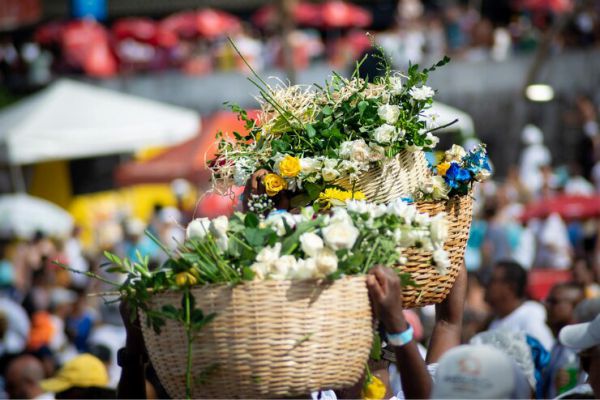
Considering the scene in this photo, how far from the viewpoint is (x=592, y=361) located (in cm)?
464

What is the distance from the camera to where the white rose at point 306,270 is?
365cm

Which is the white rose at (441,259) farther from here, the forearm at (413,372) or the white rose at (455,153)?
the white rose at (455,153)

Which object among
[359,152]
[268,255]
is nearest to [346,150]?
[359,152]

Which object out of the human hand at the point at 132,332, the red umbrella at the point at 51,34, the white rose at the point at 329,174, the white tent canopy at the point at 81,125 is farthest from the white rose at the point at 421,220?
the red umbrella at the point at 51,34

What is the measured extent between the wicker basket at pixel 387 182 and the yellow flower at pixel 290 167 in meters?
0.18

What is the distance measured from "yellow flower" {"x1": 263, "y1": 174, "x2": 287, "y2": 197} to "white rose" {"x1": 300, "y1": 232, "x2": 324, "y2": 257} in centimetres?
61

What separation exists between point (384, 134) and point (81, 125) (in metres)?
13.0

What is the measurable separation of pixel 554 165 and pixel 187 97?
7.35 metres

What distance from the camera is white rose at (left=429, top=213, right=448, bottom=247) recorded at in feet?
13.1

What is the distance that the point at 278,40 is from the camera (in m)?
26.1

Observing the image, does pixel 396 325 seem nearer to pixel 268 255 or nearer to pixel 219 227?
pixel 268 255

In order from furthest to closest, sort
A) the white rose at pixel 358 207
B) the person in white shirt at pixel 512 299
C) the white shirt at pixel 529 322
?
the person in white shirt at pixel 512 299
the white shirt at pixel 529 322
the white rose at pixel 358 207

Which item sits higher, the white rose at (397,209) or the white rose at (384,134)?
the white rose at (384,134)

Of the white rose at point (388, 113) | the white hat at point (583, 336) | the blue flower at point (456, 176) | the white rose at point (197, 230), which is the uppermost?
the white rose at point (388, 113)
